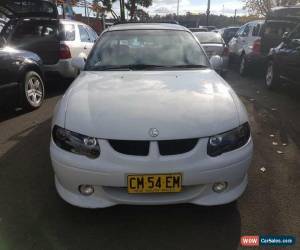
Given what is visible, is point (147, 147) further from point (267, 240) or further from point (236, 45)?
point (236, 45)

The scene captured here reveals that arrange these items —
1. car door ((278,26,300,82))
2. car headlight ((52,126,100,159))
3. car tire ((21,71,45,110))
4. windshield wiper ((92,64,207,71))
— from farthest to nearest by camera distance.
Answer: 1. car door ((278,26,300,82))
2. car tire ((21,71,45,110))
3. windshield wiper ((92,64,207,71))
4. car headlight ((52,126,100,159))

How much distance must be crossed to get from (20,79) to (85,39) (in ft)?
12.2

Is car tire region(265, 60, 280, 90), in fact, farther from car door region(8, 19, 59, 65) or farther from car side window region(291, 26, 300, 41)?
car door region(8, 19, 59, 65)

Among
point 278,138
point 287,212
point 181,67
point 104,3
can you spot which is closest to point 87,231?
point 287,212

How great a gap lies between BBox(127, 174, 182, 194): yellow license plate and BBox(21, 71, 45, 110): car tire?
4504 mm

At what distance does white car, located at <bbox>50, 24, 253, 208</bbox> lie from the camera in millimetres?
2973

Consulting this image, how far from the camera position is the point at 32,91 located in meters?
7.20

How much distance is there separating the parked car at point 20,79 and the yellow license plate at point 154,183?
4099 millimetres

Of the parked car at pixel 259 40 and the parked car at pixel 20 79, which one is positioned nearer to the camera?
the parked car at pixel 20 79

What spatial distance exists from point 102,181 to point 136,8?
28.2 m

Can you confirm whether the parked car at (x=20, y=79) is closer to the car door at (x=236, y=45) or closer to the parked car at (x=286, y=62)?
the parked car at (x=286, y=62)

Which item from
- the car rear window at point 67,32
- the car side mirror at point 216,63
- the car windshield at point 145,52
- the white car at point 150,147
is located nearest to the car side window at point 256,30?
the car rear window at point 67,32

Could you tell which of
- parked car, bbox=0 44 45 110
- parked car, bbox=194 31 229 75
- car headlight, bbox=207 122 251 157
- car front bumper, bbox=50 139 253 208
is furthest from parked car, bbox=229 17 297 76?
car front bumper, bbox=50 139 253 208

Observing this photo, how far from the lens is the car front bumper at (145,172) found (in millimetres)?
2951
